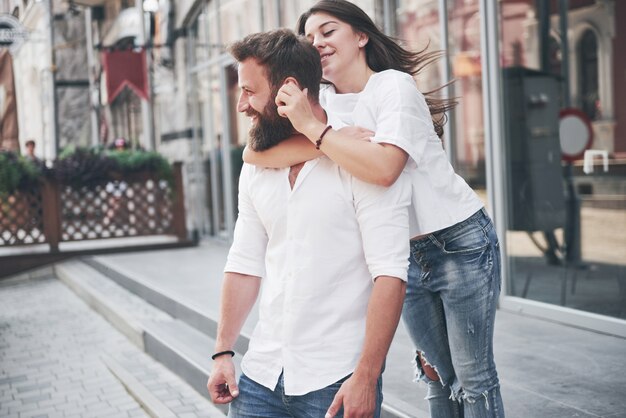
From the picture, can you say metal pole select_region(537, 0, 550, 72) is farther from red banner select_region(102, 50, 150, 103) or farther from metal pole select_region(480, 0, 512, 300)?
red banner select_region(102, 50, 150, 103)

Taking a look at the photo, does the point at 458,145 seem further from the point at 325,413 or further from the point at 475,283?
the point at 325,413

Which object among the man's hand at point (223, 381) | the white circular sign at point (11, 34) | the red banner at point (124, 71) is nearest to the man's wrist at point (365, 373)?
the man's hand at point (223, 381)

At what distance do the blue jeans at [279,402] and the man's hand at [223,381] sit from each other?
0.03 meters

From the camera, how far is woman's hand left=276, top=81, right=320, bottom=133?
1753 millimetres

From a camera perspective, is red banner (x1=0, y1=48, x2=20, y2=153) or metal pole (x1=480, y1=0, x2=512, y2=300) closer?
metal pole (x1=480, y1=0, x2=512, y2=300)

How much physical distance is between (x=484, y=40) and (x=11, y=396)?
4212 mm

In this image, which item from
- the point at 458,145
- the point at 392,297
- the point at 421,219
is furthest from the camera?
the point at 458,145

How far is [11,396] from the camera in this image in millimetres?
5051

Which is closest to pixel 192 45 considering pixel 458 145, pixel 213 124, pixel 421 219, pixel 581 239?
pixel 213 124

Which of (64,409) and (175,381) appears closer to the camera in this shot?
(64,409)

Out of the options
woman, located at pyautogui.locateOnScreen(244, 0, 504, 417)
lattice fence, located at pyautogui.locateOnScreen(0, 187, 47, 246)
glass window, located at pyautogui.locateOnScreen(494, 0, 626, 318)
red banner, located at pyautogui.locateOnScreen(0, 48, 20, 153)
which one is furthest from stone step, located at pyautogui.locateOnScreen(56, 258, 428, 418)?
glass window, located at pyautogui.locateOnScreen(494, 0, 626, 318)

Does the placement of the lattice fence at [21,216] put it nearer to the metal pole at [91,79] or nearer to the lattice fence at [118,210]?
the lattice fence at [118,210]

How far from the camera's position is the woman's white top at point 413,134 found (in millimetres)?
1874

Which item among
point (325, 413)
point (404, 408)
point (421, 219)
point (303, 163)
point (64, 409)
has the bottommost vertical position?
point (64, 409)
